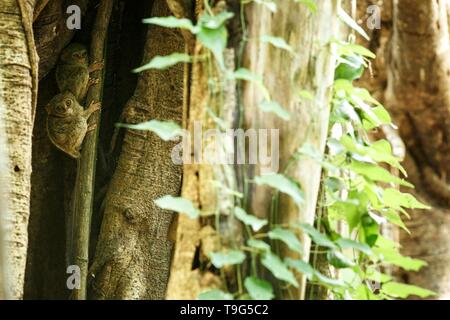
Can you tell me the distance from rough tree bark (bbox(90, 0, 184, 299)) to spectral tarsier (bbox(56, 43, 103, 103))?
273 mm

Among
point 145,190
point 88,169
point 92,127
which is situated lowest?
point 145,190

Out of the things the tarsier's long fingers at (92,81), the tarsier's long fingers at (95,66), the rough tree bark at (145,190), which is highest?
the tarsier's long fingers at (95,66)

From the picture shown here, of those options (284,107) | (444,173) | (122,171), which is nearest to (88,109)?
(122,171)

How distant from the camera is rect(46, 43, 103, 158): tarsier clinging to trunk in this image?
15.7ft

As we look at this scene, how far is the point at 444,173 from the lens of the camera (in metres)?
5.82

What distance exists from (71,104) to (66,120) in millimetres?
89

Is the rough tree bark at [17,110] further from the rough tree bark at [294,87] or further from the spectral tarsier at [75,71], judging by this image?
the rough tree bark at [294,87]

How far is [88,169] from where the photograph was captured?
4.88 meters

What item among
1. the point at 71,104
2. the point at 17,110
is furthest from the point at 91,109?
the point at 17,110

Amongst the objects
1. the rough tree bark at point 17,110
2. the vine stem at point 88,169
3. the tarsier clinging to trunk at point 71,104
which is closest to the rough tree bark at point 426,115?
the vine stem at point 88,169

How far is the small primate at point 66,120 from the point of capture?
4.79 metres

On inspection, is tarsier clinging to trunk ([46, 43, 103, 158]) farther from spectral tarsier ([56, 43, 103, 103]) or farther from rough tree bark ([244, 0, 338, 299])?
rough tree bark ([244, 0, 338, 299])

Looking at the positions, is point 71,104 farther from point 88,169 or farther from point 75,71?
point 88,169

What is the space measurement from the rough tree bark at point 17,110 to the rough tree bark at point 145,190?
40.3 inches
